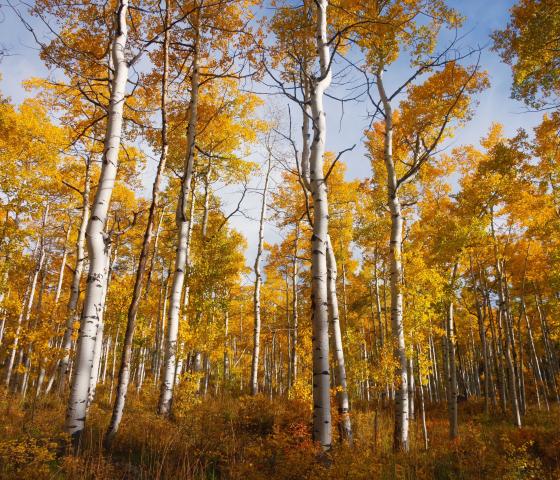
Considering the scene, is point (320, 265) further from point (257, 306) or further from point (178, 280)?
point (257, 306)

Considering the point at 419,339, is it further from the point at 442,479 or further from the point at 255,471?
the point at 255,471

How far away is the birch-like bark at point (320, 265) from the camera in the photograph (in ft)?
12.9

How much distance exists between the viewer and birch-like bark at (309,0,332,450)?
394 cm

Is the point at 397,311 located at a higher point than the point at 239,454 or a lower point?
higher

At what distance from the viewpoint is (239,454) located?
4.23 m

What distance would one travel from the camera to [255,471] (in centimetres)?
354

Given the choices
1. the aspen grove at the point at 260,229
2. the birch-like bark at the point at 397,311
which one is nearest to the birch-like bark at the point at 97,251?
the aspen grove at the point at 260,229

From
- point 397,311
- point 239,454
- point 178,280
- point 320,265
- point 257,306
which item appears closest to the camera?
point 239,454

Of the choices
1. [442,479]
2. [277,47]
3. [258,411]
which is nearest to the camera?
[442,479]

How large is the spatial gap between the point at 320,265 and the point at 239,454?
2.55 m

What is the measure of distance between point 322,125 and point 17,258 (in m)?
10.9

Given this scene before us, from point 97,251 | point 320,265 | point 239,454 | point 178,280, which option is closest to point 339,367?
point 239,454

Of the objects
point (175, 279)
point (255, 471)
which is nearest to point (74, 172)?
point (175, 279)

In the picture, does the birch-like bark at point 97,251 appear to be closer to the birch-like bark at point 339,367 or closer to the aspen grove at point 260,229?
the aspen grove at point 260,229
